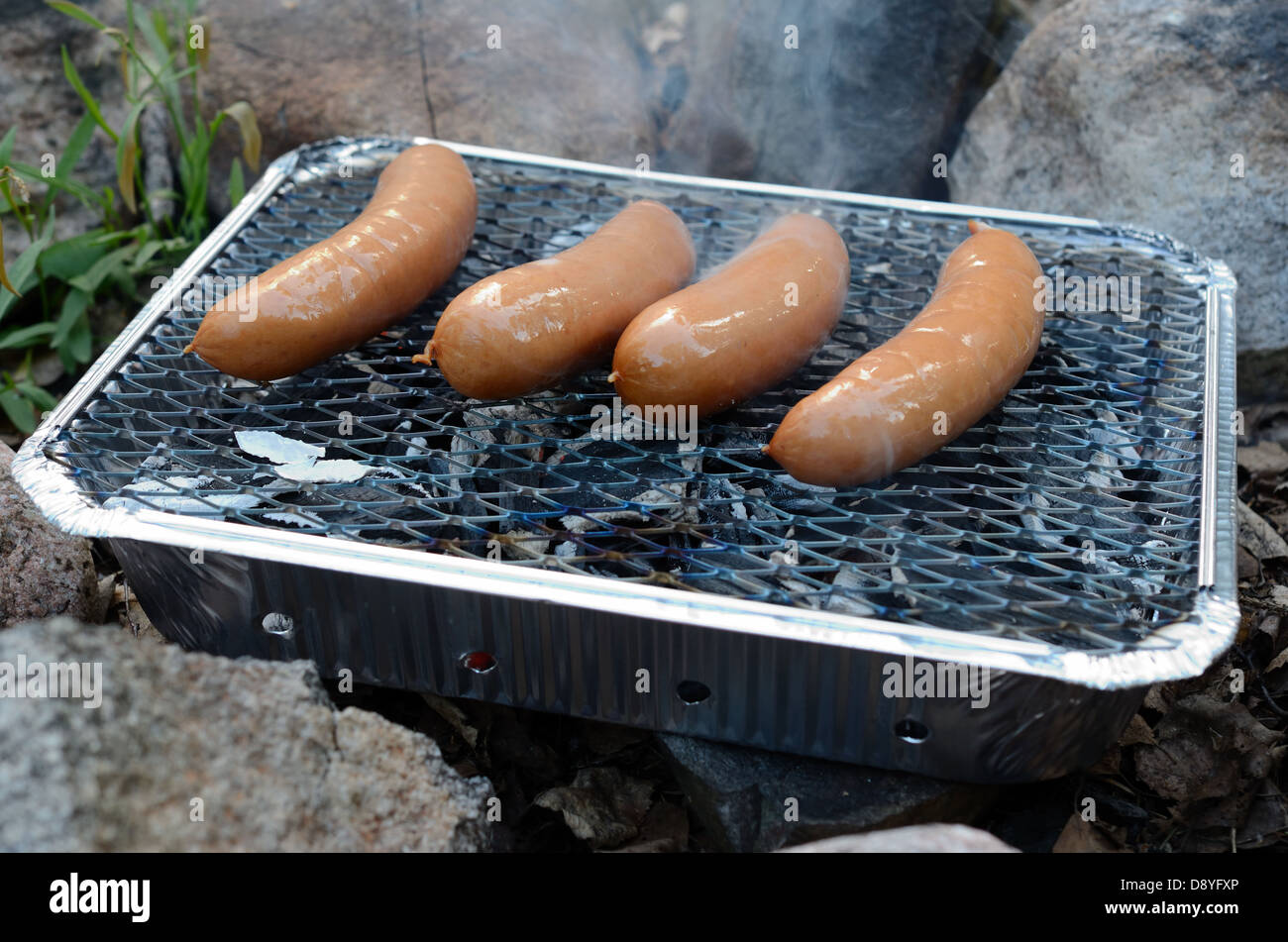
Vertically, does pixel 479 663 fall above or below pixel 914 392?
below

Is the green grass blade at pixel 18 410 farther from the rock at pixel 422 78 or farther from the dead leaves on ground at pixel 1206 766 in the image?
the dead leaves on ground at pixel 1206 766

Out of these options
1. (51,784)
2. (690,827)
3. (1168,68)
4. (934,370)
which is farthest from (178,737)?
(1168,68)

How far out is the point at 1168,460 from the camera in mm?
2947

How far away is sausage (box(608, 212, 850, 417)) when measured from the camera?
2787 mm

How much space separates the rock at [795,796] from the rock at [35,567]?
1.74m

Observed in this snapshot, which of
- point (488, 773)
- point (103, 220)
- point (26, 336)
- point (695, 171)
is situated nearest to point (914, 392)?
point (488, 773)

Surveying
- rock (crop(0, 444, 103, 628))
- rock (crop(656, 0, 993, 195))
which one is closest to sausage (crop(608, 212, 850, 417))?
rock (crop(0, 444, 103, 628))

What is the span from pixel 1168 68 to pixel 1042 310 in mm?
1966

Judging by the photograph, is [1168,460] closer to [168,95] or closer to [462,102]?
[462,102]

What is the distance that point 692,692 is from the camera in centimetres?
256

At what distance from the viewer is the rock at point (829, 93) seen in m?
4.94

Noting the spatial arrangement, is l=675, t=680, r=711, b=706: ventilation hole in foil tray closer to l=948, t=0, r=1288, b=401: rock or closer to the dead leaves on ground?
the dead leaves on ground

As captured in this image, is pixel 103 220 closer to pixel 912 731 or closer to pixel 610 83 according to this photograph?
pixel 610 83

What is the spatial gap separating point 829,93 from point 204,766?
13.9 feet
